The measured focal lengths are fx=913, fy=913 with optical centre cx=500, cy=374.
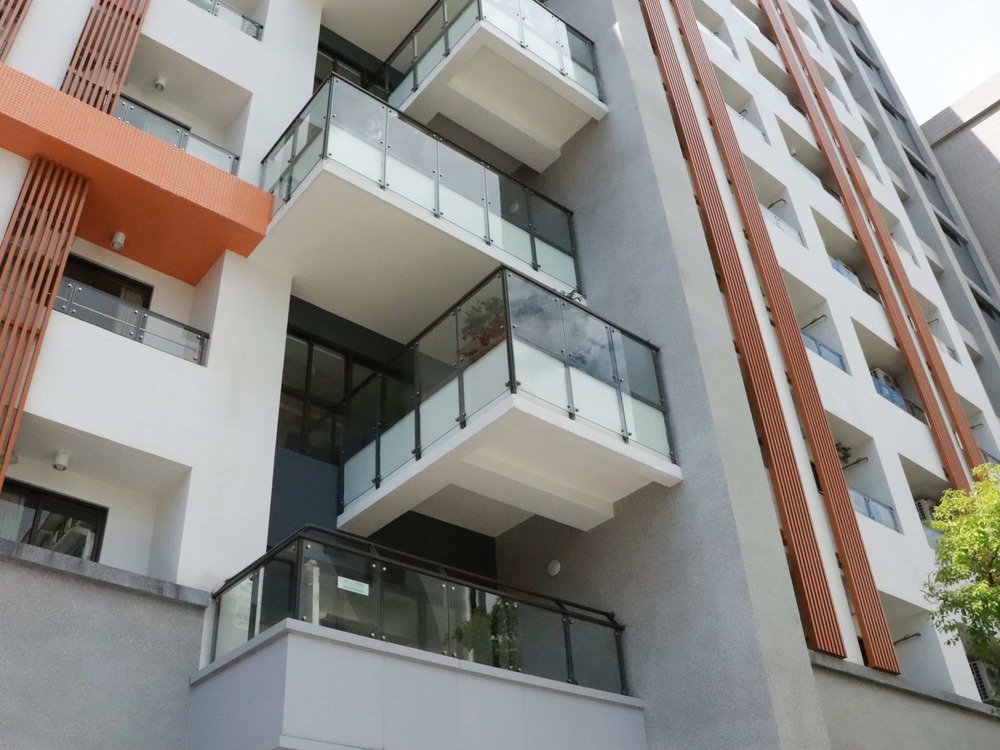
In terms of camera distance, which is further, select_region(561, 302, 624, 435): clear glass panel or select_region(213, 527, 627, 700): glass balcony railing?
select_region(561, 302, 624, 435): clear glass panel

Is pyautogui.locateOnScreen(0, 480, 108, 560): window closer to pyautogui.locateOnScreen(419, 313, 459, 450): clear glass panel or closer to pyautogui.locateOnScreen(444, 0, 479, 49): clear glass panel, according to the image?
pyautogui.locateOnScreen(419, 313, 459, 450): clear glass panel

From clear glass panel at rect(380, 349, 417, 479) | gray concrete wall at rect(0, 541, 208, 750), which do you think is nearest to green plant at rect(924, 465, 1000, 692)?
clear glass panel at rect(380, 349, 417, 479)

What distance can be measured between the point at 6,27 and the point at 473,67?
7695 millimetres

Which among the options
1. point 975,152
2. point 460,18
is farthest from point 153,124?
point 975,152

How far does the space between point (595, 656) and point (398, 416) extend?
14.2ft

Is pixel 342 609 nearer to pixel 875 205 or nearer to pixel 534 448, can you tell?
pixel 534 448

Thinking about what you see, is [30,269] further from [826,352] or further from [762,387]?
[826,352]

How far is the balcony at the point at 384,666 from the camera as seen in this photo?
8.92m

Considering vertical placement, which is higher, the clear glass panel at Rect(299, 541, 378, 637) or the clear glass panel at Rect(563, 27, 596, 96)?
the clear glass panel at Rect(563, 27, 596, 96)

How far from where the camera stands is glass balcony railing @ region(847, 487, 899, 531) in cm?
1659

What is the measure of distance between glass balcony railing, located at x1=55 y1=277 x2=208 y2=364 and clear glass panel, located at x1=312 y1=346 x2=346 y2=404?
7.07ft

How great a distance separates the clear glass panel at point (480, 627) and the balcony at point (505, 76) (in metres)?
9.81

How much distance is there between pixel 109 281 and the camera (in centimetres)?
1309

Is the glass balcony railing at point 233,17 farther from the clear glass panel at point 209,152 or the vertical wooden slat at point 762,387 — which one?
the vertical wooden slat at point 762,387
